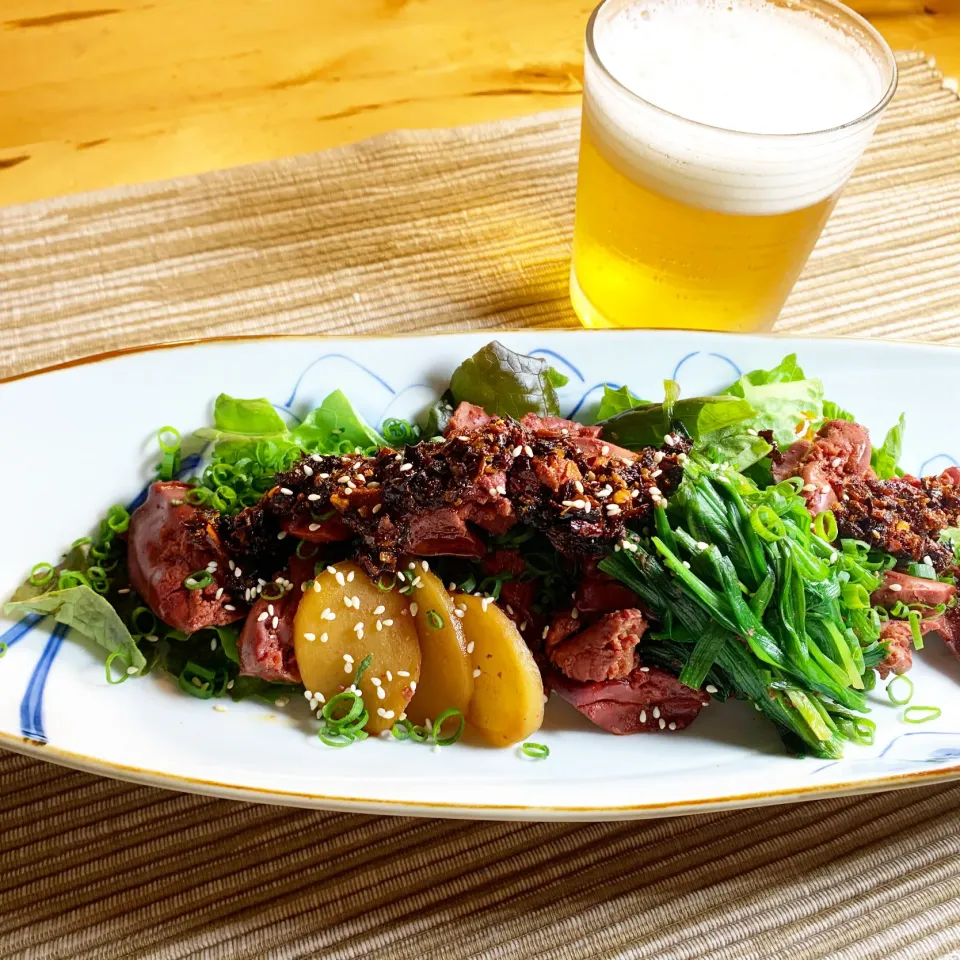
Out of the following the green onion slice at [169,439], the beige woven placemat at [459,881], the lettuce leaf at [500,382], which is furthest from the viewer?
the lettuce leaf at [500,382]

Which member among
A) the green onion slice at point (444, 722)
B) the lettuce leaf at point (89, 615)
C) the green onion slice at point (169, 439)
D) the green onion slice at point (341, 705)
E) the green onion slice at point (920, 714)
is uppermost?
the green onion slice at point (169, 439)

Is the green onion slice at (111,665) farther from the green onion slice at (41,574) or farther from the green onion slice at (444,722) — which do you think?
the green onion slice at (444,722)

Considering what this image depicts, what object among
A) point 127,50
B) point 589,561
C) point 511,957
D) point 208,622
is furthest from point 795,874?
point 127,50

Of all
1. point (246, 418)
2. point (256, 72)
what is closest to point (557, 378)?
point (246, 418)

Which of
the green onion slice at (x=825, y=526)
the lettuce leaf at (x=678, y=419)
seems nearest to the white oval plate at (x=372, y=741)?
the lettuce leaf at (x=678, y=419)

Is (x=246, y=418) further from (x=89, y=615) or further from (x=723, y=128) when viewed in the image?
(x=723, y=128)

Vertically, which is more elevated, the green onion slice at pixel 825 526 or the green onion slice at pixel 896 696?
the green onion slice at pixel 825 526

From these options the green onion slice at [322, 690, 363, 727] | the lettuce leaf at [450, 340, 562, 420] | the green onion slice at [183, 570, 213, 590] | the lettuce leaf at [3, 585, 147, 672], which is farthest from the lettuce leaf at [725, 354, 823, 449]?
the lettuce leaf at [3, 585, 147, 672]
